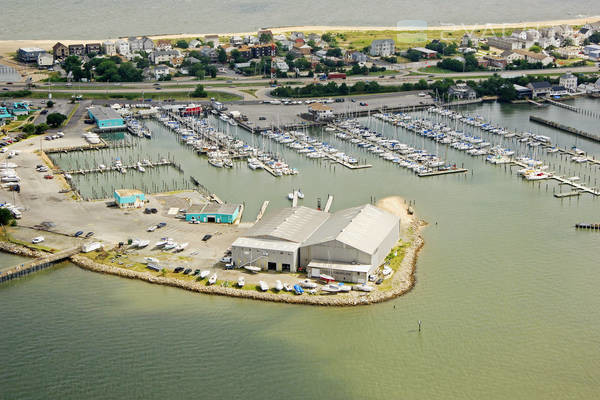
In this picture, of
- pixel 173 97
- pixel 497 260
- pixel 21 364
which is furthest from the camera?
pixel 173 97

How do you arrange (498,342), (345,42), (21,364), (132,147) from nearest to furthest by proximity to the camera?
(21,364) < (498,342) < (132,147) < (345,42)

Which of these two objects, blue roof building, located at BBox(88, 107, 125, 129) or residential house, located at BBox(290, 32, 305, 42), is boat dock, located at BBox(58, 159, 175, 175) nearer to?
blue roof building, located at BBox(88, 107, 125, 129)

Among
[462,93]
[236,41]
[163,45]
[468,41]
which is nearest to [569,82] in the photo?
[462,93]

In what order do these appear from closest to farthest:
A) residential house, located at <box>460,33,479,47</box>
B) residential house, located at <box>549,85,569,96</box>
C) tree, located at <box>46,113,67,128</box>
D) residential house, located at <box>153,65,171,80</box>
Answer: tree, located at <box>46,113,67,128</box>
residential house, located at <box>549,85,569,96</box>
residential house, located at <box>153,65,171,80</box>
residential house, located at <box>460,33,479,47</box>

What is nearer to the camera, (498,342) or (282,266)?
(498,342)

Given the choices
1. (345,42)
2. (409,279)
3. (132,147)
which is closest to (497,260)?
(409,279)

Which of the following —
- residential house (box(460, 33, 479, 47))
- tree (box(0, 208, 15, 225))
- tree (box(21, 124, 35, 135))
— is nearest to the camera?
tree (box(0, 208, 15, 225))

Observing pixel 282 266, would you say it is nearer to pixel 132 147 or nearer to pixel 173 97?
pixel 132 147

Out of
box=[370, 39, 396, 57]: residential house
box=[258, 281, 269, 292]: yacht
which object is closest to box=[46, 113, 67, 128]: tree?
box=[258, 281, 269, 292]: yacht
